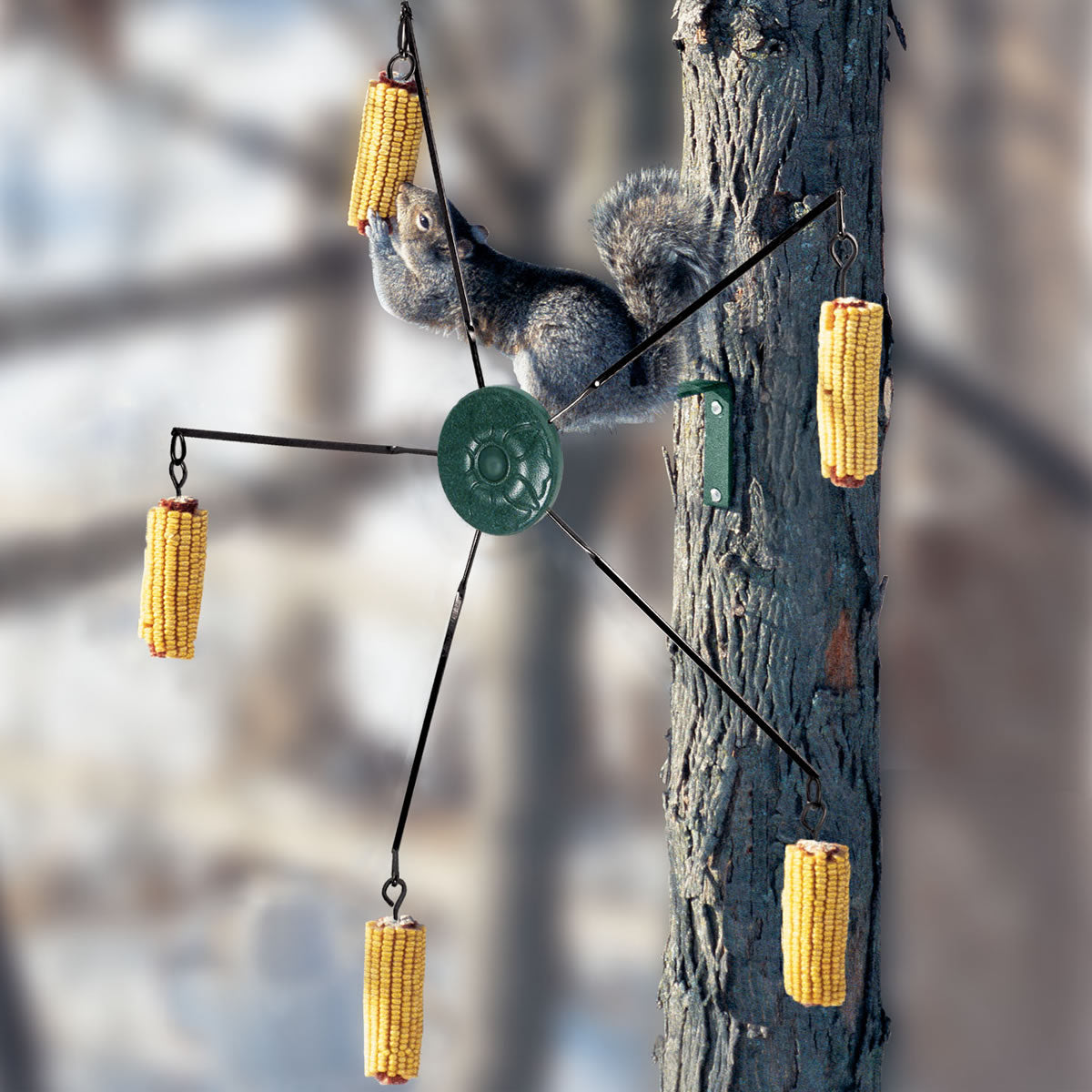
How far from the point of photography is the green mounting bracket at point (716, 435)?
4.89 ft

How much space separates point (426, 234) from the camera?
1.41m

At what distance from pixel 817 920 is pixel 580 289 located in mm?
683

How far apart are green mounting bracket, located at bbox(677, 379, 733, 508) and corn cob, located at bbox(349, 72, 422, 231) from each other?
378 millimetres

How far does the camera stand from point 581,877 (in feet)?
8.30

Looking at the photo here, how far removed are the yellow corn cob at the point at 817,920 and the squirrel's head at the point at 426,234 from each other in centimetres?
70

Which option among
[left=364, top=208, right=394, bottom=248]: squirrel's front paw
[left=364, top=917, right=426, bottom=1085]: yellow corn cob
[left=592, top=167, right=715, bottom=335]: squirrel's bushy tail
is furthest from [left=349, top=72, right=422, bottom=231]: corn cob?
[left=364, top=917, right=426, bottom=1085]: yellow corn cob

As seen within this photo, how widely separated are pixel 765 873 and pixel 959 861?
105 centimetres

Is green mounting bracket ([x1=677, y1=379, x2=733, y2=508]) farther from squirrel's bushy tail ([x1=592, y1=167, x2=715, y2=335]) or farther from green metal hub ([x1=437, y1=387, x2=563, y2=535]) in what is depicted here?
green metal hub ([x1=437, y1=387, x2=563, y2=535])

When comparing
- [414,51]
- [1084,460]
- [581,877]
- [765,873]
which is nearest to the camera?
[414,51]

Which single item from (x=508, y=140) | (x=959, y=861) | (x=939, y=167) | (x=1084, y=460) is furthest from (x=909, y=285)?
(x=959, y=861)

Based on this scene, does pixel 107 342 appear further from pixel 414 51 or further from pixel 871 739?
pixel 871 739

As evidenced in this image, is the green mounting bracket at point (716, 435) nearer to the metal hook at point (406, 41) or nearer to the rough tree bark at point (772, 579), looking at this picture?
the rough tree bark at point (772, 579)

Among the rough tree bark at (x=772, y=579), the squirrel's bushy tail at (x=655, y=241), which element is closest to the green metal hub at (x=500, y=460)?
the squirrel's bushy tail at (x=655, y=241)

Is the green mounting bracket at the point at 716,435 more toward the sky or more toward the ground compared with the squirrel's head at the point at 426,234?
more toward the ground
